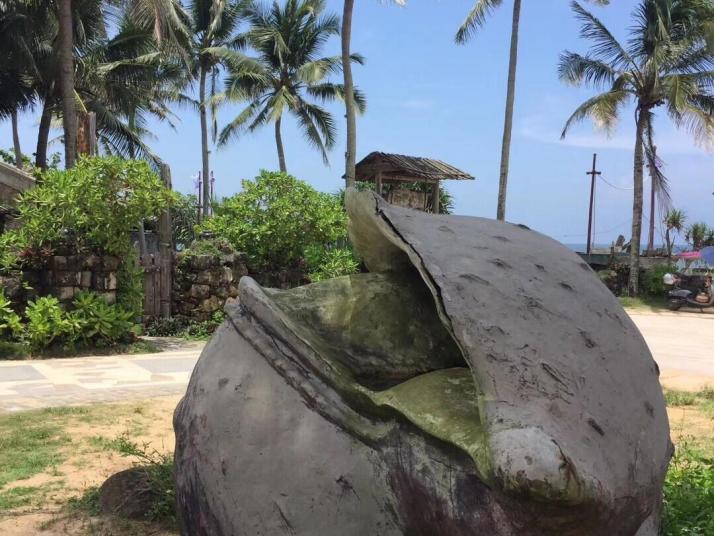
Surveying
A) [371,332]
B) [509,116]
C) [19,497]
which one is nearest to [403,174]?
[509,116]

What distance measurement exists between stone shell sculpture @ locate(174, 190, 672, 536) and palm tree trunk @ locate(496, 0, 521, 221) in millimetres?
15824

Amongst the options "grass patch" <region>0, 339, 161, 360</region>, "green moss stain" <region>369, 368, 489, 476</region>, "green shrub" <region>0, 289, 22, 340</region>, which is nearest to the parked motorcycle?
"grass patch" <region>0, 339, 161, 360</region>

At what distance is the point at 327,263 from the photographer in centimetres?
1248

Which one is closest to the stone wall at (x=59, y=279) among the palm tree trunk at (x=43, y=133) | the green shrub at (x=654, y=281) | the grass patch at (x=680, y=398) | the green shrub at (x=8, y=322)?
the green shrub at (x=8, y=322)

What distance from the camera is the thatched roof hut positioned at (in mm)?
19438

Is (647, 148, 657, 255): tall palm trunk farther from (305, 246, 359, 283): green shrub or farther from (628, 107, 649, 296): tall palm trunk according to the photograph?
(305, 246, 359, 283): green shrub

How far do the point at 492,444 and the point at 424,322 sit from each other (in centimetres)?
71

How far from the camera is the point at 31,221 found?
9.48 meters

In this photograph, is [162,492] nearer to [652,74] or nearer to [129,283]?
[129,283]

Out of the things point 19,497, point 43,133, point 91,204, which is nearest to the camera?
point 19,497

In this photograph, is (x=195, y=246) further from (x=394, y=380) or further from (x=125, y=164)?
(x=394, y=380)

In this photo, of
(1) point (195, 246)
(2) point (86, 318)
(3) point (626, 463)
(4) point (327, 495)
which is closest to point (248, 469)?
(4) point (327, 495)

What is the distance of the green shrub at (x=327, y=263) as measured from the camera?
12141 millimetres

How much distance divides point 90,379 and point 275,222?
5634mm
